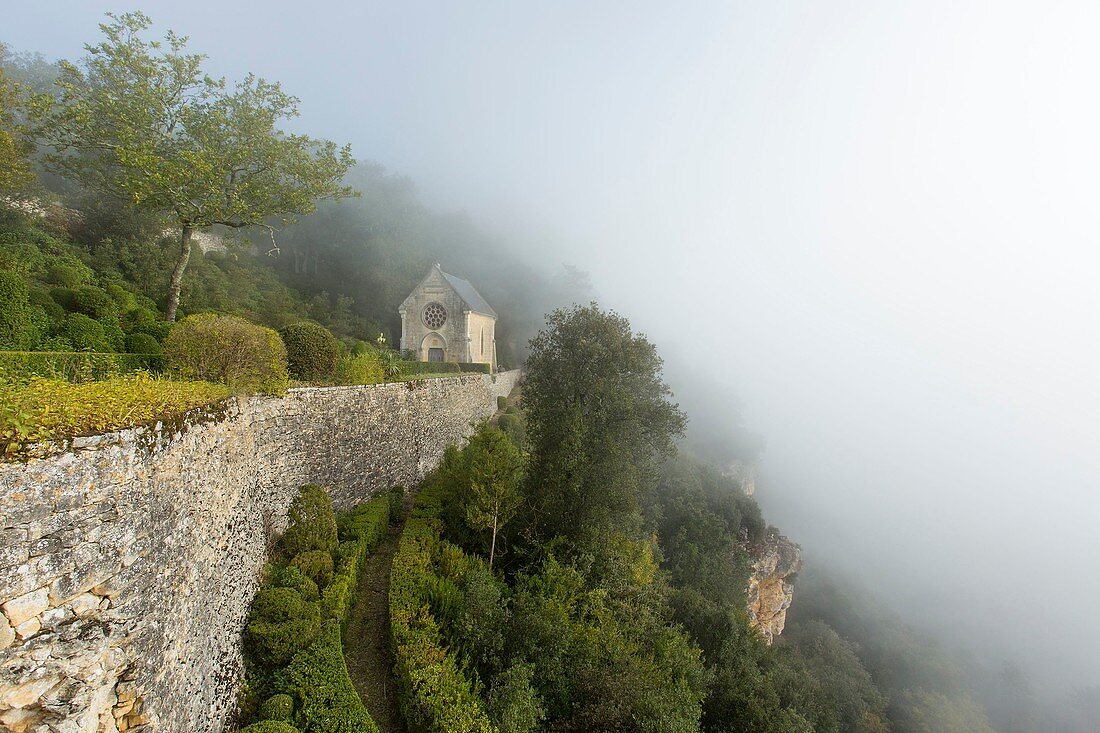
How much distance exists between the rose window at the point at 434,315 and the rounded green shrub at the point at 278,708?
90.0 ft

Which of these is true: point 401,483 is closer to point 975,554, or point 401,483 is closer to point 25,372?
point 25,372

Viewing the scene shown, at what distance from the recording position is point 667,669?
11242 mm

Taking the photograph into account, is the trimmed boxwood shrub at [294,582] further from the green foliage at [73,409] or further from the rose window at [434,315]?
the rose window at [434,315]

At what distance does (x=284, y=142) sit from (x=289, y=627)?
14.3 meters

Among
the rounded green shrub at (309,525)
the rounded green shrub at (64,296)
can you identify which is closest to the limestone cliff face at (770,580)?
the rounded green shrub at (309,525)

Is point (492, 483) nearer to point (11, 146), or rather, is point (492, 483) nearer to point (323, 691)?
point (323, 691)

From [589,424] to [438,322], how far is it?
22430 millimetres

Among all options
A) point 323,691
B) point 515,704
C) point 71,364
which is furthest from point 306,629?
point 71,364

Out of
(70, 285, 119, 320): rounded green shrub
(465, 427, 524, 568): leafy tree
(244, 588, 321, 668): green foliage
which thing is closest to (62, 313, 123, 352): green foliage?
(70, 285, 119, 320): rounded green shrub

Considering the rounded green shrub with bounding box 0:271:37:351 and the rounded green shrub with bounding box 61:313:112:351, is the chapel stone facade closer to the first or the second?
the rounded green shrub with bounding box 61:313:112:351

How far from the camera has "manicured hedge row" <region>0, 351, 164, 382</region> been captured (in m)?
6.61

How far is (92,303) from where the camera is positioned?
37.1ft

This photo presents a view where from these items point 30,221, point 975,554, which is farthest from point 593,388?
point 975,554

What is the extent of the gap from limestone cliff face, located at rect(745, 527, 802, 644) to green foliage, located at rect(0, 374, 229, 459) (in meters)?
28.0
